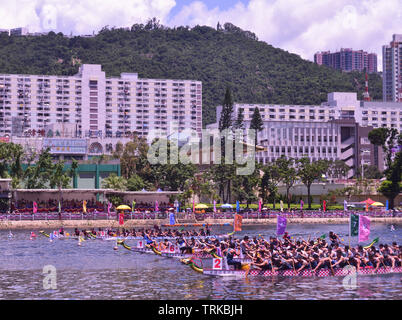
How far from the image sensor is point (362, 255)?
45.7 metres

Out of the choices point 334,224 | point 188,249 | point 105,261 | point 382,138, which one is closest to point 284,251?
point 188,249

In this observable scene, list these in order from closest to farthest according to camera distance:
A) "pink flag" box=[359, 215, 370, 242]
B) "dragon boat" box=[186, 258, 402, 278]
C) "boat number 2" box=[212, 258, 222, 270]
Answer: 1. "dragon boat" box=[186, 258, 402, 278]
2. "boat number 2" box=[212, 258, 222, 270]
3. "pink flag" box=[359, 215, 370, 242]

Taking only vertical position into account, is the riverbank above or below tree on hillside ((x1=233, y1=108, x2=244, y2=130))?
below

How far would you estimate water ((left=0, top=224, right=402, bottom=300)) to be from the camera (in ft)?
126

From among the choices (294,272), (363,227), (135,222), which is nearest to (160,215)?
(135,222)

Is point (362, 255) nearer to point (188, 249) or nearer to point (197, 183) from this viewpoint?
point (188, 249)

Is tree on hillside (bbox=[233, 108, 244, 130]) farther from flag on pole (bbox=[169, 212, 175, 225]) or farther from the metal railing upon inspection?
flag on pole (bbox=[169, 212, 175, 225])

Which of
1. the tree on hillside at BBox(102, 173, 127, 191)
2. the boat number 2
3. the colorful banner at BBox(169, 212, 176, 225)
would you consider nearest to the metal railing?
the colorful banner at BBox(169, 212, 176, 225)

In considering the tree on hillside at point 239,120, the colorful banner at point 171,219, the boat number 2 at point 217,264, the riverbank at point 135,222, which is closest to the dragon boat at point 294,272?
the boat number 2 at point 217,264

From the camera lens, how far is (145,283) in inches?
1689

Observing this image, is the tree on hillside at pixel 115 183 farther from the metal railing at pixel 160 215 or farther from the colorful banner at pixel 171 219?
the colorful banner at pixel 171 219

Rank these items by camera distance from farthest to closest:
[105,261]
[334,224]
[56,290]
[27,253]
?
[334,224] → [27,253] → [105,261] → [56,290]
